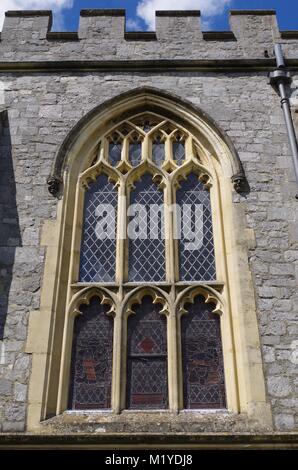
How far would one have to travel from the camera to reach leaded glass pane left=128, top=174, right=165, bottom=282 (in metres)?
6.61

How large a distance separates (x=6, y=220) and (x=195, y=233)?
2.37 m

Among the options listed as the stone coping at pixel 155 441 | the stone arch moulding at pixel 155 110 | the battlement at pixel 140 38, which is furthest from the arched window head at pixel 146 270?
the battlement at pixel 140 38

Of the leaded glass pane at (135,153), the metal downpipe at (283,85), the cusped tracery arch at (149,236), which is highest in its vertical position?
the metal downpipe at (283,85)

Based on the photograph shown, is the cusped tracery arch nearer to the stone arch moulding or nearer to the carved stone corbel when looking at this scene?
the stone arch moulding

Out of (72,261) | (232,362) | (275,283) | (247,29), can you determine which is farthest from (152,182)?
(247,29)

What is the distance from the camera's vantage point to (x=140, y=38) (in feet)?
28.7

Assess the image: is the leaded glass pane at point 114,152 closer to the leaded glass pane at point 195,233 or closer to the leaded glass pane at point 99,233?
the leaded glass pane at point 99,233

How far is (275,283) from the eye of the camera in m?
6.24

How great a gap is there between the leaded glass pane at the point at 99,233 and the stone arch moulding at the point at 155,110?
0.49 meters

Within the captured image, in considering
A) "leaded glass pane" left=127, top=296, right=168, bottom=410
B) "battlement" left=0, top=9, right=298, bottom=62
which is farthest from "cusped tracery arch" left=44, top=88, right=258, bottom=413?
"battlement" left=0, top=9, right=298, bottom=62

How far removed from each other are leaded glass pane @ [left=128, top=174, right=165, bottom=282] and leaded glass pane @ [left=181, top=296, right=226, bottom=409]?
66 cm

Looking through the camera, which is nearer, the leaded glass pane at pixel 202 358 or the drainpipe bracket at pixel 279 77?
the leaded glass pane at pixel 202 358

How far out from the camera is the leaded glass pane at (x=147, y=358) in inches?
225

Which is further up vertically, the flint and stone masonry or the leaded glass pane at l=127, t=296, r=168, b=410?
the flint and stone masonry
